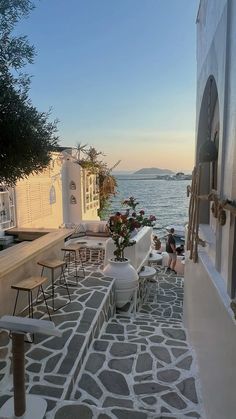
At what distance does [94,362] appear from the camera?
4.38 m

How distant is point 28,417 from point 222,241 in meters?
2.69

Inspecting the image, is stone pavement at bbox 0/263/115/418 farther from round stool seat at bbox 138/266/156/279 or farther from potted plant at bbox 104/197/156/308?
round stool seat at bbox 138/266/156/279

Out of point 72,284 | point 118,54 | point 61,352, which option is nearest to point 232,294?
point 61,352

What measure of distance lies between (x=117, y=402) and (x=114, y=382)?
0.39m

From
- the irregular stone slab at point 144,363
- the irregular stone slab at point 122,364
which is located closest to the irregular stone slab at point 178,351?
the irregular stone slab at point 144,363

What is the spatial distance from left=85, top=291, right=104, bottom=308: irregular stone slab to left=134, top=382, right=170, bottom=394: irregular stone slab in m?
1.89

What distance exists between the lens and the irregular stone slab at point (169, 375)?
4098mm

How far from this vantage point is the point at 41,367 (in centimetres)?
388

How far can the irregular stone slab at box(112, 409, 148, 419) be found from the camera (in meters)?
3.31

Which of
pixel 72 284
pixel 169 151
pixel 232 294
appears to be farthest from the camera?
pixel 169 151

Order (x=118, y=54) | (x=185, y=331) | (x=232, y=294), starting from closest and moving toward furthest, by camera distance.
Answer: (x=232, y=294)
(x=185, y=331)
(x=118, y=54)

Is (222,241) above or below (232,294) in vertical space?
above

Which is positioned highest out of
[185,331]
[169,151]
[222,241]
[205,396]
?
[169,151]

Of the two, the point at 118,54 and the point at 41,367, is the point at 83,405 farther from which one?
the point at 118,54
